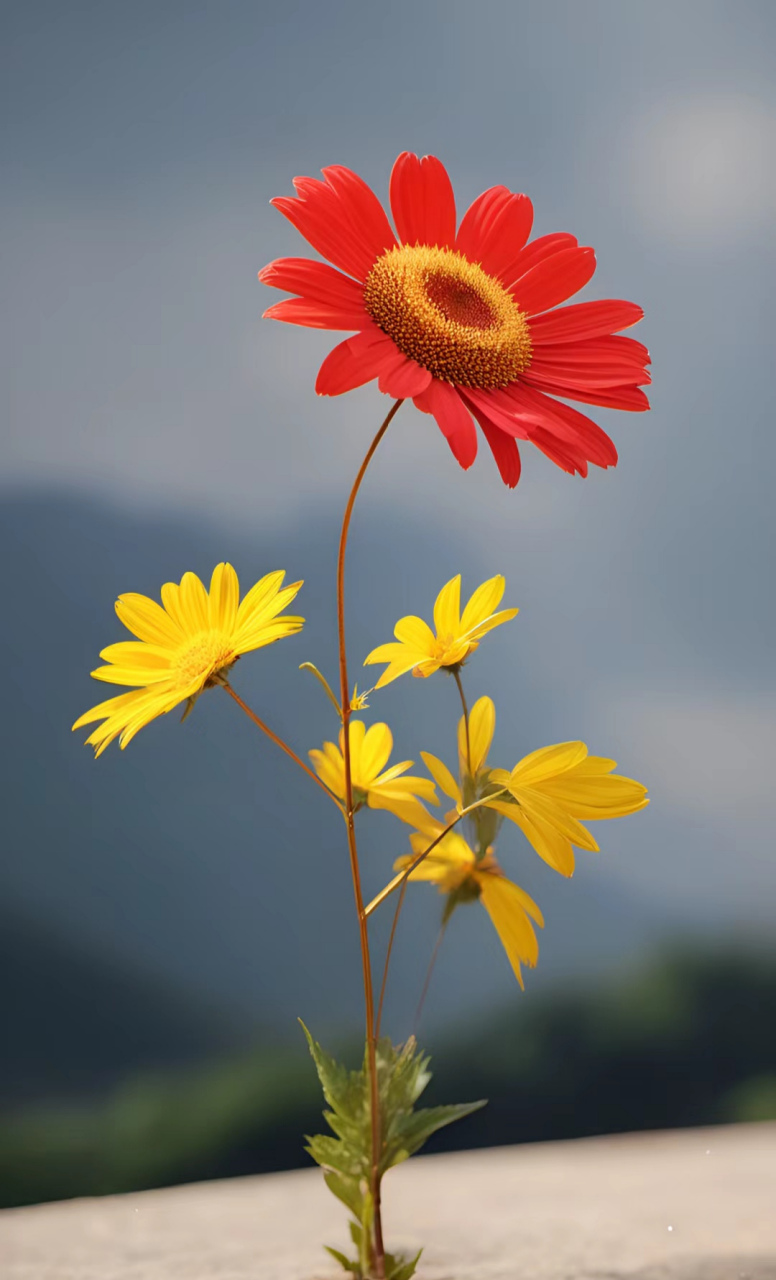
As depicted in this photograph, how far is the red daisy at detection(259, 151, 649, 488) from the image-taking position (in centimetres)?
40

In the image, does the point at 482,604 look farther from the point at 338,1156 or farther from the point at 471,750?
the point at 338,1156

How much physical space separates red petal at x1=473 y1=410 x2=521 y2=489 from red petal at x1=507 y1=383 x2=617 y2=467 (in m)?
0.01

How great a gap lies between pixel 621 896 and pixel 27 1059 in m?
0.57

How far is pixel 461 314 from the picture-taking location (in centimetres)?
44

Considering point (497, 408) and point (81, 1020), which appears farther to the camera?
point (81, 1020)

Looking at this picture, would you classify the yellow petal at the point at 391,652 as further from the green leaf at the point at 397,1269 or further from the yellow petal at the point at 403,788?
the green leaf at the point at 397,1269

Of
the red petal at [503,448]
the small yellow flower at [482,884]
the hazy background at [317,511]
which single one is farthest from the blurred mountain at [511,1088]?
the red petal at [503,448]

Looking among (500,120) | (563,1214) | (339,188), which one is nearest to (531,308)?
(339,188)

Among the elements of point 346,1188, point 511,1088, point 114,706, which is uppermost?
point 114,706

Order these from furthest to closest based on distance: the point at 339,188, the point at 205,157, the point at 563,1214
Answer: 1. the point at 205,157
2. the point at 563,1214
3. the point at 339,188

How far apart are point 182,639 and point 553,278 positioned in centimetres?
24

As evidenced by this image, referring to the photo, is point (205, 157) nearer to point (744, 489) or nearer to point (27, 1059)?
point (744, 489)

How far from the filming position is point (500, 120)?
42.2 inches

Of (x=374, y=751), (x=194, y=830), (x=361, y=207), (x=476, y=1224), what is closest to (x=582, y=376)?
(x=361, y=207)
